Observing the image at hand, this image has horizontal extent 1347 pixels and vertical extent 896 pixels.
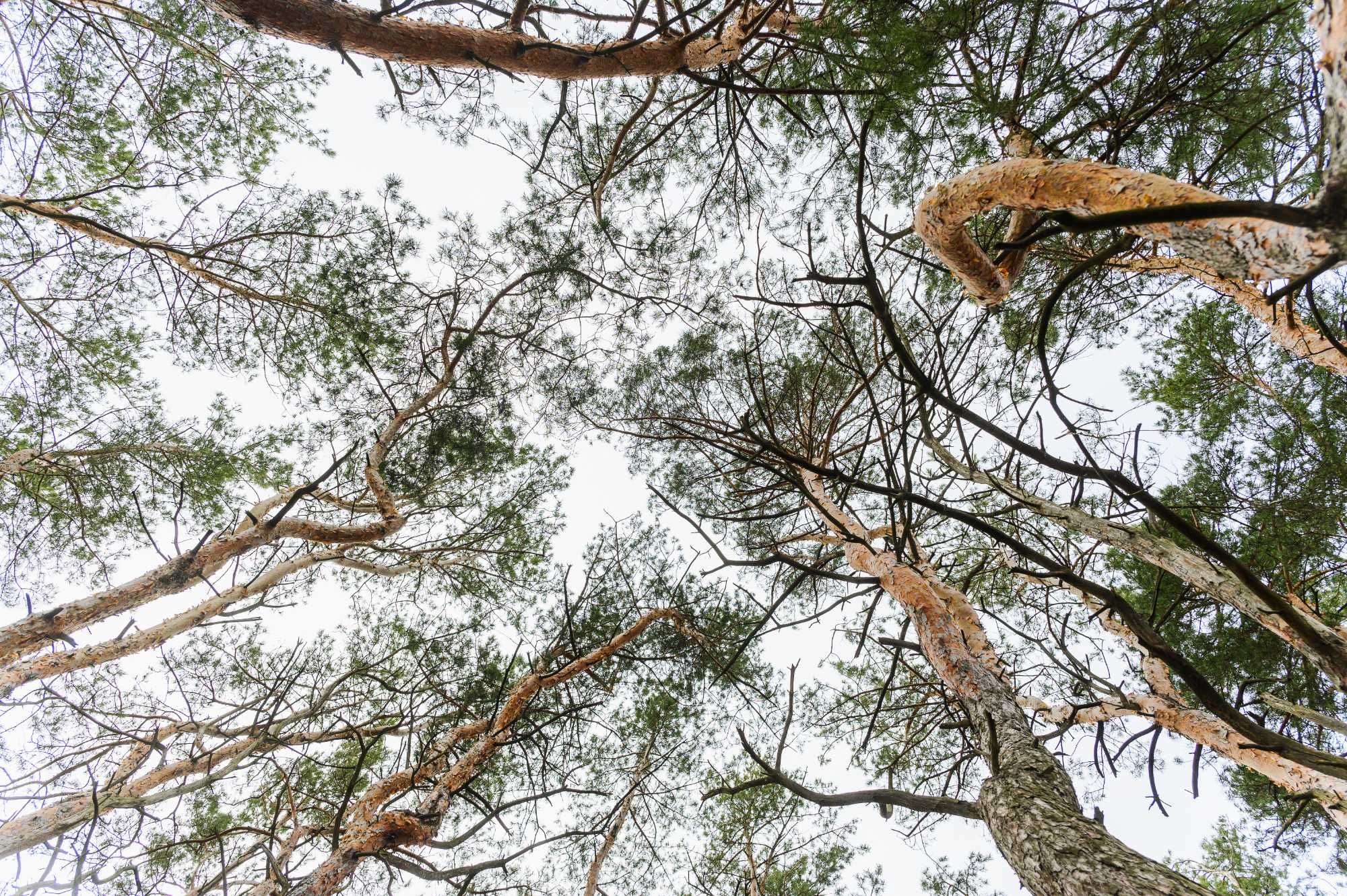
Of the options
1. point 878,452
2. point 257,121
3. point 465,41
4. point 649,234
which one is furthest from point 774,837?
point 257,121

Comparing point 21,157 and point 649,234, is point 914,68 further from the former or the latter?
point 21,157

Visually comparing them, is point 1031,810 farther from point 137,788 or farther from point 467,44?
point 137,788

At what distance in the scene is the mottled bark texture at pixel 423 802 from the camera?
9.26 feet

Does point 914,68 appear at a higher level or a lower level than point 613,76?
lower

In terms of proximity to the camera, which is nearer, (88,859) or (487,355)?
(88,859)

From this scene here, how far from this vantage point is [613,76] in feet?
11.6

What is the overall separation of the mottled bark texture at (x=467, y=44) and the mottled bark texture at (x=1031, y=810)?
2.92 meters

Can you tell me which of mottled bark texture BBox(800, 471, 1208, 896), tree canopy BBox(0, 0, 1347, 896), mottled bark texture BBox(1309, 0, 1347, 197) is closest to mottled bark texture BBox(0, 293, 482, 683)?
tree canopy BBox(0, 0, 1347, 896)

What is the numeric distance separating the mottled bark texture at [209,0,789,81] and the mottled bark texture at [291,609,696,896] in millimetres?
3478

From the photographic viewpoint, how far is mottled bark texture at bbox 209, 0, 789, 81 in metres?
2.76

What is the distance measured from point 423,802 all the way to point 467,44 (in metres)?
4.57

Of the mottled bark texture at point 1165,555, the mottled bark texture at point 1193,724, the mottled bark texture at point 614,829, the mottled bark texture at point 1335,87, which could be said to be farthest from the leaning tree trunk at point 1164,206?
the mottled bark texture at point 614,829

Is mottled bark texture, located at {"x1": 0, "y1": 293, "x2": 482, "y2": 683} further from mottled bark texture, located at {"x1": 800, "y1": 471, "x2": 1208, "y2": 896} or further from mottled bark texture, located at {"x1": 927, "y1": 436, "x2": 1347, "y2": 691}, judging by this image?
mottled bark texture, located at {"x1": 927, "y1": 436, "x2": 1347, "y2": 691}

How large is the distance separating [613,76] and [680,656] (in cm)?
453
